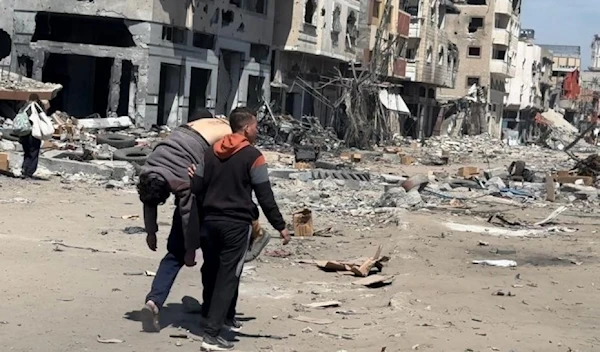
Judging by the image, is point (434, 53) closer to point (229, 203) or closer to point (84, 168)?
point (84, 168)

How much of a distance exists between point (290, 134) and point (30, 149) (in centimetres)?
2123

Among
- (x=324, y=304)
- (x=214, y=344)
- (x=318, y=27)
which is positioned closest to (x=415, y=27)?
(x=318, y=27)

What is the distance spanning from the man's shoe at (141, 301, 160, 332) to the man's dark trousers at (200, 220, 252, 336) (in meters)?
0.38

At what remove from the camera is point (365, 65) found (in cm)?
5378

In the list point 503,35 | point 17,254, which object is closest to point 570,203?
point 17,254

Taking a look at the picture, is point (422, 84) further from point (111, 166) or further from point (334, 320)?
point (334, 320)

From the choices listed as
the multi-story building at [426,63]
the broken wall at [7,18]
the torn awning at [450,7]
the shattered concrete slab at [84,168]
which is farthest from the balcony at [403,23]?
the shattered concrete slab at [84,168]

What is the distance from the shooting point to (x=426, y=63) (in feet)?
215

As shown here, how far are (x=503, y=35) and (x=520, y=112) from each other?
18205mm

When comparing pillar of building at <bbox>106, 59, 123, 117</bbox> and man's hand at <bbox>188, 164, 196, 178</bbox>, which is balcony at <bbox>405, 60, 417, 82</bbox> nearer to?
pillar of building at <bbox>106, 59, 123, 117</bbox>

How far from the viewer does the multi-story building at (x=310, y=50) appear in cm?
4494

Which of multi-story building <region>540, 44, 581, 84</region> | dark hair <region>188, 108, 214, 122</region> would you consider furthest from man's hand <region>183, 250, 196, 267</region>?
multi-story building <region>540, 44, 581, 84</region>

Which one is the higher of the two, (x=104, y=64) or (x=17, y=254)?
(x=104, y=64)

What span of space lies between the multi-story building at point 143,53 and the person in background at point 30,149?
54.1ft
